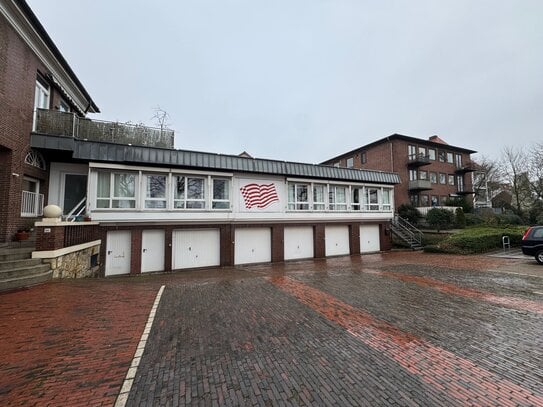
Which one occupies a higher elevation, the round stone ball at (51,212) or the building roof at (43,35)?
the building roof at (43,35)

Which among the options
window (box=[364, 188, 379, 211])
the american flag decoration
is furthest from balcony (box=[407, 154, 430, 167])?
the american flag decoration

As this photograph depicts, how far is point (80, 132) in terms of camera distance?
12.8 m

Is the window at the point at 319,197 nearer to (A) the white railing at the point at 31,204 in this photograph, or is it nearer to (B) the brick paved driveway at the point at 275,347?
(B) the brick paved driveway at the point at 275,347

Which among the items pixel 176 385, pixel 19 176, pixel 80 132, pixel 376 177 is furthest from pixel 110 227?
pixel 376 177

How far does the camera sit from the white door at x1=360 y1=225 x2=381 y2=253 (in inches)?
775

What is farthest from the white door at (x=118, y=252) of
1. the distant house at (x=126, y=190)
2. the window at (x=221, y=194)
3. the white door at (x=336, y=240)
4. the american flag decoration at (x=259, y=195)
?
the white door at (x=336, y=240)

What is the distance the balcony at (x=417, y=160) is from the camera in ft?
99.1

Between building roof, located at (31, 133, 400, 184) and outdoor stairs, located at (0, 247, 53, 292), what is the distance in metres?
5.54

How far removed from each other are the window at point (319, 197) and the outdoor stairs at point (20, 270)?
1407 cm

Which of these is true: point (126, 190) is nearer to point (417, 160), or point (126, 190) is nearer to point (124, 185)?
point (124, 185)

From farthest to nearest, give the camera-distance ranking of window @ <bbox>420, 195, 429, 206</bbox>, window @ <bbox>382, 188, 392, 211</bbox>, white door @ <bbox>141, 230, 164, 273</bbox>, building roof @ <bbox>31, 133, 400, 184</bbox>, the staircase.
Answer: window @ <bbox>420, 195, 429, 206</bbox>, window @ <bbox>382, 188, 392, 211</bbox>, the staircase, white door @ <bbox>141, 230, 164, 273</bbox>, building roof @ <bbox>31, 133, 400, 184</bbox>

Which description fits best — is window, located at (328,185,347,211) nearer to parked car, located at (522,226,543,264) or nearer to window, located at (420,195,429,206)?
parked car, located at (522,226,543,264)

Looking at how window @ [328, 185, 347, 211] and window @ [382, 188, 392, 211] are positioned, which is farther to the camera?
window @ [382, 188, 392, 211]

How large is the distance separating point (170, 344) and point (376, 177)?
63.0 ft
